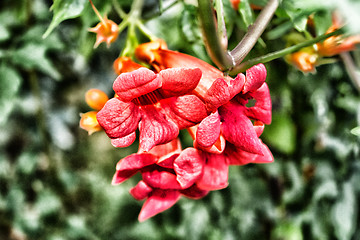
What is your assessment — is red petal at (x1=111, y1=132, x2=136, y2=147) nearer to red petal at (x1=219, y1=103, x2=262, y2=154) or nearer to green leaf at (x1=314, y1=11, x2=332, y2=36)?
red petal at (x1=219, y1=103, x2=262, y2=154)

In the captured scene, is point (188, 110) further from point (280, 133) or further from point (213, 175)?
point (280, 133)

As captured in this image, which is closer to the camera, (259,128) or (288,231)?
(259,128)

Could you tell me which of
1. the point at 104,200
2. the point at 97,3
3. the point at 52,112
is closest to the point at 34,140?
the point at 52,112

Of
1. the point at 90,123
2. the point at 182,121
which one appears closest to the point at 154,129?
the point at 182,121

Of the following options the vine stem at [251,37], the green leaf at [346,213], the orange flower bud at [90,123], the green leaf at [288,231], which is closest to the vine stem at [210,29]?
the vine stem at [251,37]

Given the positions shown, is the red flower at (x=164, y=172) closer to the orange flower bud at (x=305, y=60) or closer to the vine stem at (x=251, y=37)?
the vine stem at (x=251, y=37)
